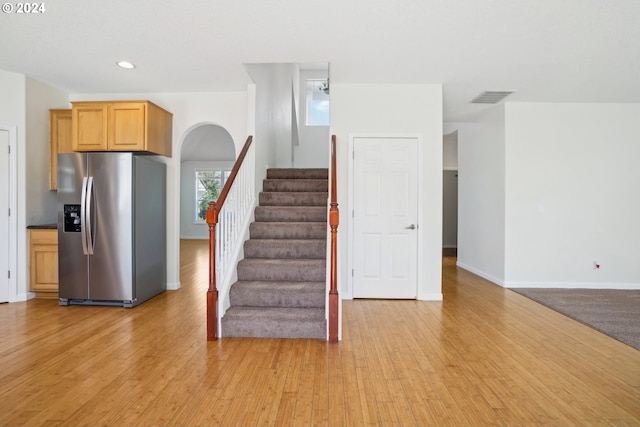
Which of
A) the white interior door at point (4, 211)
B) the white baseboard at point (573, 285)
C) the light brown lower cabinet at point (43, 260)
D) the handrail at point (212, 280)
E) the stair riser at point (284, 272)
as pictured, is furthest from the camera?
the white baseboard at point (573, 285)

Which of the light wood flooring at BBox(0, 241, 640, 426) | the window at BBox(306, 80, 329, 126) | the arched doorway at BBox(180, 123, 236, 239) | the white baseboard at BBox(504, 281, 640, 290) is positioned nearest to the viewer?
the light wood flooring at BBox(0, 241, 640, 426)

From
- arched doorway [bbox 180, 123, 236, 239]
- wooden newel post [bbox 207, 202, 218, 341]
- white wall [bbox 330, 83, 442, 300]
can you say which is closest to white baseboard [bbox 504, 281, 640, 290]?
white wall [bbox 330, 83, 442, 300]

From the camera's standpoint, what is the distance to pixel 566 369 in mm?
2549

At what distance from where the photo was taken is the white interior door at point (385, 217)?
4461 mm

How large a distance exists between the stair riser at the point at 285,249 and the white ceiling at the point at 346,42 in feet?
6.69

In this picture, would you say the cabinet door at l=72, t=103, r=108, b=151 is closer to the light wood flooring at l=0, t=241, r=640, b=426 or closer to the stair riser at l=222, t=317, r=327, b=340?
the light wood flooring at l=0, t=241, r=640, b=426

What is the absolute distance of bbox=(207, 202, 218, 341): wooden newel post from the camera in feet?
9.92

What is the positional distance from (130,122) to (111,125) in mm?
246

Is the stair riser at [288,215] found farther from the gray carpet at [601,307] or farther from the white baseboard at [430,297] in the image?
the gray carpet at [601,307]

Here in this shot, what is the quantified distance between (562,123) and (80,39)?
244 inches

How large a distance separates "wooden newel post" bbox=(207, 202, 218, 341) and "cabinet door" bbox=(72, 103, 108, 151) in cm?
232

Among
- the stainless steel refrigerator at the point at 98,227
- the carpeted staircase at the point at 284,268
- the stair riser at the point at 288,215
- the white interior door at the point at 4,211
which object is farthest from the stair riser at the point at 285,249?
the white interior door at the point at 4,211

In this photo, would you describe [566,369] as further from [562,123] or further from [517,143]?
[562,123]

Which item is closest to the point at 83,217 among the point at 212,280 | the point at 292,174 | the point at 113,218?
the point at 113,218
